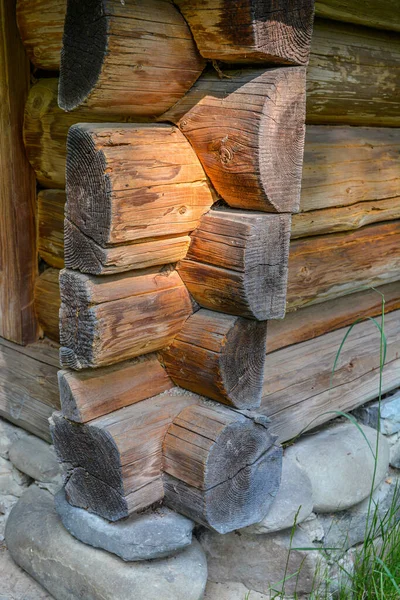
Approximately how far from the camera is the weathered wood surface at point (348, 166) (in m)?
2.52

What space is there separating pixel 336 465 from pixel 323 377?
363 millimetres

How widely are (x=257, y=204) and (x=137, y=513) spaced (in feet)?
3.26

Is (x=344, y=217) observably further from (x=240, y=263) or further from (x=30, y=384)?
(x=30, y=384)

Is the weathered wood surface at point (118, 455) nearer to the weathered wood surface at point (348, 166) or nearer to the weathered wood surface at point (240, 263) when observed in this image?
the weathered wood surface at point (240, 263)

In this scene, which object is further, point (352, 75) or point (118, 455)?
point (352, 75)

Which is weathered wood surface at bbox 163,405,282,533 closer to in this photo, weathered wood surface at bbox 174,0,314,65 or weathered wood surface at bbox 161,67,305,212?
weathered wood surface at bbox 161,67,305,212

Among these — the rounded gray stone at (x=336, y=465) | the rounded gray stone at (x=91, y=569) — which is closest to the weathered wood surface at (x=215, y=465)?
the rounded gray stone at (x=91, y=569)

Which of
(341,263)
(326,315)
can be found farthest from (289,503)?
(341,263)

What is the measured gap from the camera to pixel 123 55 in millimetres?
1729

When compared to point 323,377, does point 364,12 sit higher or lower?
higher

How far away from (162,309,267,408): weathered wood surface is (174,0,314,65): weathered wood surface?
2.34 ft

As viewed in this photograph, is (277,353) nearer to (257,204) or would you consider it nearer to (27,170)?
(257,204)

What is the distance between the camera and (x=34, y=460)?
2689mm

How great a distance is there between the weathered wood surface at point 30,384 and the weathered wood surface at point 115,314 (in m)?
0.66
